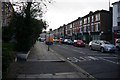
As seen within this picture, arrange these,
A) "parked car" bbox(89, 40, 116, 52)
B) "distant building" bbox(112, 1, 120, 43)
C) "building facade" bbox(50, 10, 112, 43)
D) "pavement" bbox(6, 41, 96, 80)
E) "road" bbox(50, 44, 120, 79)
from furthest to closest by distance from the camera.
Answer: "building facade" bbox(50, 10, 112, 43) → "distant building" bbox(112, 1, 120, 43) → "parked car" bbox(89, 40, 116, 52) → "road" bbox(50, 44, 120, 79) → "pavement" bbox(6, 41, 96, 80)

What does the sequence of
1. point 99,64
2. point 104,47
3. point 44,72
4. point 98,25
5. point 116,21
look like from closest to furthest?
point 44,72, point 99,64, point 104,47, point 116,21, point 98,25

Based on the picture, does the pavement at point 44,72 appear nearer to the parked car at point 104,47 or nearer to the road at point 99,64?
the road at point 99,64

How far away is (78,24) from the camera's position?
49.8 m

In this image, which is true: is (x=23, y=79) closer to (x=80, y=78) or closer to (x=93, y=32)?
(x=80, y=78)

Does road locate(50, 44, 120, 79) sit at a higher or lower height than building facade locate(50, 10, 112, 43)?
lower

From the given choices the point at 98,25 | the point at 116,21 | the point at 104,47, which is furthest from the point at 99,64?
the point at 98,25

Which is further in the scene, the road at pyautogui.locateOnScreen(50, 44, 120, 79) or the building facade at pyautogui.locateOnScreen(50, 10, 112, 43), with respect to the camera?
the building facade at pyautogui.locateOnScreen(50, 10, 112, 43)

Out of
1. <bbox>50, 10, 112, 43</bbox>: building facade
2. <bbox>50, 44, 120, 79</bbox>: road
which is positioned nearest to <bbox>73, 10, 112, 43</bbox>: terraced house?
<bbox>50, 10, 112, 43</bbox>: building facade

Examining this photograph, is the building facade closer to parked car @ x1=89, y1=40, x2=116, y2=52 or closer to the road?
parked car @ x1=89, y1=40, x2=116, y2=52

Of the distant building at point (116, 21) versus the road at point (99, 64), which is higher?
the distant building at point (116, 21)

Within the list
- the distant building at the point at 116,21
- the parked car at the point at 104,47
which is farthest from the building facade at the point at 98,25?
the parked car at the point at 104,47

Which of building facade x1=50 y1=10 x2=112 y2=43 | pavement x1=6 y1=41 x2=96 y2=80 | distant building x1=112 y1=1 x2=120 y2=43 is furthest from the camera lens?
building facade x1=50 y1=10 x2=112 y2=43

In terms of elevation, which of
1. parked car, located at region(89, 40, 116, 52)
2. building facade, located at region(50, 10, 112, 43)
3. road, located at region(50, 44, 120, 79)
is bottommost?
road, located at region(50, 44, 120, 79)

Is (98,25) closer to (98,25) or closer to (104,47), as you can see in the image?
(98,25)
